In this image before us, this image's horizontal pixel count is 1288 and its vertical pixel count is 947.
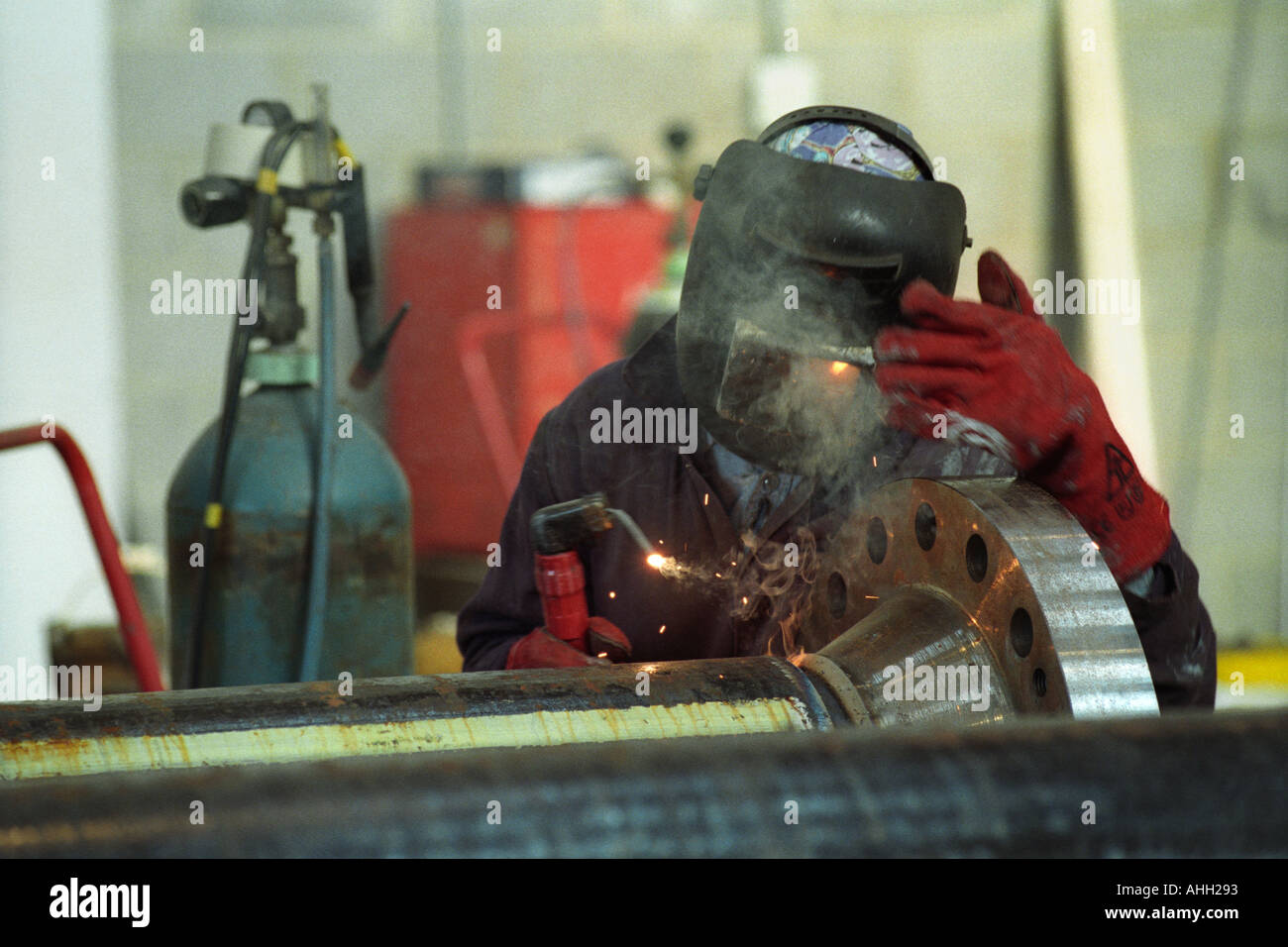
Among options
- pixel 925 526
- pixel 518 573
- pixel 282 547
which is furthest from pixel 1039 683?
pixel 282 547

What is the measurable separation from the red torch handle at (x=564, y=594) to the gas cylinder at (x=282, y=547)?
0.54 meters

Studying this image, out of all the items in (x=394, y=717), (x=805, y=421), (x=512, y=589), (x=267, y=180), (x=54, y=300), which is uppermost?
(x=267, y=180)

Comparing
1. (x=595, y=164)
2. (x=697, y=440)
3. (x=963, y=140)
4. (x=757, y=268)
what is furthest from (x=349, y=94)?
(x=757, y=268)

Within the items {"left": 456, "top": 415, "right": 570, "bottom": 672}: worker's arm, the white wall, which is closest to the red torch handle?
{"left": 456, "top": 415, "right": 570, "bottom": 672}: worker's arm

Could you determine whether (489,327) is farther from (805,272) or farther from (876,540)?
(876,540)

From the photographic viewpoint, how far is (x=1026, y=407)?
0.94 metres

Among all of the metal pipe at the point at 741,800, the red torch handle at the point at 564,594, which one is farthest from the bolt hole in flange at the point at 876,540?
the metal pipe at the point at 741,800

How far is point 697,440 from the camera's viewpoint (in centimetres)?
141

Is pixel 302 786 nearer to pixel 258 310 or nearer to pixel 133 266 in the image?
pixel 258 310

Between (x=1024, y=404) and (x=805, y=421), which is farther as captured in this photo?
(x=805, y=421)

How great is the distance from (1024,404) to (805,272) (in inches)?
9.7

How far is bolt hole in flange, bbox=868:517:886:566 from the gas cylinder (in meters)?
0.89

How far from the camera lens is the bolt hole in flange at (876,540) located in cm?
94
